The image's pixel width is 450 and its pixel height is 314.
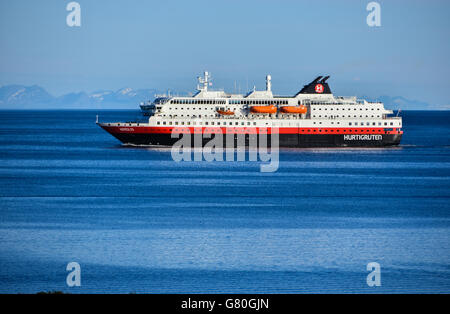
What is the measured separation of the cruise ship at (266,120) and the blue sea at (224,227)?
785 centimetres

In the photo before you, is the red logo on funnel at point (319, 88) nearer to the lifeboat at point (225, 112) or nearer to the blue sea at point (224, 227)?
the lifeboat at point (225, 112)

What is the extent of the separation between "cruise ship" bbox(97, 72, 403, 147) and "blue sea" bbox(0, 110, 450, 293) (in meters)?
7.85

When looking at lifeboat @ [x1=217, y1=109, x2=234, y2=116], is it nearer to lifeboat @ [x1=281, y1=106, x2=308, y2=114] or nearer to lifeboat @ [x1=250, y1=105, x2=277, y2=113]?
lifeboat @ [x1=250, y1=105, x2=277, y2=113]

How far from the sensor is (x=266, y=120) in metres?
77.2

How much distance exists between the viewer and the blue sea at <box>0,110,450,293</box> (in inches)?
1130

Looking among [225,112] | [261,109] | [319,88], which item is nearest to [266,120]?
[261,109]

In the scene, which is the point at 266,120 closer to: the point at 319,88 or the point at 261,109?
the point at 261,109

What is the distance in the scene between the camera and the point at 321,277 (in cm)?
2895

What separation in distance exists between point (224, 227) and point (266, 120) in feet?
131

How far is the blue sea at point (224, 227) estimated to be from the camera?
28.7 meters

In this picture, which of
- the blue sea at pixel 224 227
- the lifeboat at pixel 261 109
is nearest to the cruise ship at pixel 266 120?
the lifeboat at pixel 261 109

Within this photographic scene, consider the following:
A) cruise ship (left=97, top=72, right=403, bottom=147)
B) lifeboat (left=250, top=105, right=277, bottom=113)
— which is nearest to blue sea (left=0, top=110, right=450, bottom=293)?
cruise ship (left=97, top=72, right=403, bottom=147)
